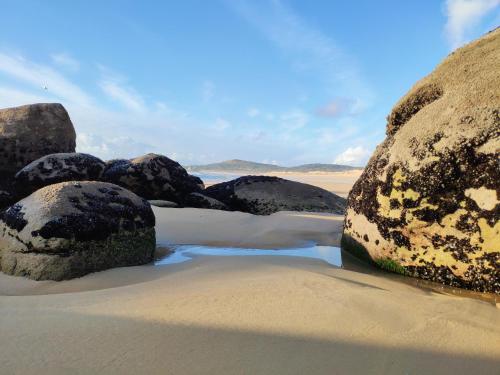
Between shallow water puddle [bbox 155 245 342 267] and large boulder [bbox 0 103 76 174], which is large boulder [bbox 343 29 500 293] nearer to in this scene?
shallow water puddle [bbox 155 245 342 267]

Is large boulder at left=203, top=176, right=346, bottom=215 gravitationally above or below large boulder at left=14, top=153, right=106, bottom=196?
below

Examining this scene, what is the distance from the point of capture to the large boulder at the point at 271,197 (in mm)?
8516

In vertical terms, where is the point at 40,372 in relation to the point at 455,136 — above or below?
below

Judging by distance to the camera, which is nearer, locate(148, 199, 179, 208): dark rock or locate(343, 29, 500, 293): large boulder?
locate(343, 29, 500, 293): large boulder

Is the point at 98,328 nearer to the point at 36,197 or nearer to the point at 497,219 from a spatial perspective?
the point at 36,197

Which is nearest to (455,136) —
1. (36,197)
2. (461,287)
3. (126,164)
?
(461,287)

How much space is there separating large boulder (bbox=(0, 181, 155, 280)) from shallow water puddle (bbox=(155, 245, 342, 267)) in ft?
1.02

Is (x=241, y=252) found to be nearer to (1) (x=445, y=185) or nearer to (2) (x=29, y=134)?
(1) (x=445, y=185)

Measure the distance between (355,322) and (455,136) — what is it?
178cm

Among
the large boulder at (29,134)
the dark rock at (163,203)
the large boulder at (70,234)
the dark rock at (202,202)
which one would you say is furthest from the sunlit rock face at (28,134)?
the large boulder at (70,234)

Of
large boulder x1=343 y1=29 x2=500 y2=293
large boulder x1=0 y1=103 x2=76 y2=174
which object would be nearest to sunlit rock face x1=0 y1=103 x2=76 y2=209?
large boulder x1=0 y1=103 x2=76 y2=174

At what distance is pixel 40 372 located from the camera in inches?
56.8

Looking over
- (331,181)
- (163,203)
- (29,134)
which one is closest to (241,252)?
(163,203)

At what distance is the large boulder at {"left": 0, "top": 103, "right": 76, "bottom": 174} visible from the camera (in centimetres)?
987
